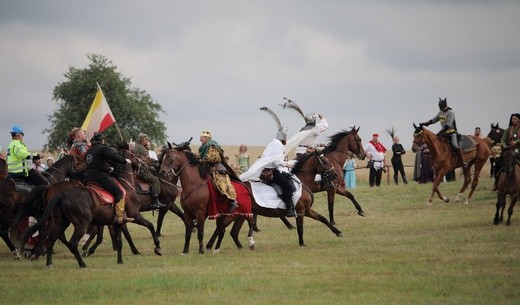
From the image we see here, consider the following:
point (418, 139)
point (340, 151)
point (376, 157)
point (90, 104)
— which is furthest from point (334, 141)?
point (90, 104)

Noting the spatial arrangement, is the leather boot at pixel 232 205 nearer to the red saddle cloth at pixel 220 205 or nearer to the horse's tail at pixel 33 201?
the red saddle cloth at pixel 220 205

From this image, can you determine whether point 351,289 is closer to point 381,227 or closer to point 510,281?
point 510,281

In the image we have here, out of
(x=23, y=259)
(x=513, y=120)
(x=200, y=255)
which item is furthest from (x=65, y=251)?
(x=513, y=120)

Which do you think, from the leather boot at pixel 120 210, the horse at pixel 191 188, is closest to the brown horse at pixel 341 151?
the horse at pixel 191 188

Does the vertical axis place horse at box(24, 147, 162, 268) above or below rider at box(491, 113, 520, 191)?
below

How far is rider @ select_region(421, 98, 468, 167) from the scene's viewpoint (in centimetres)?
3181

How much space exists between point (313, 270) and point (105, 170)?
4.75 metres

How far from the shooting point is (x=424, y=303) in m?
15.0

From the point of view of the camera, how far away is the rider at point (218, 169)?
73.3 ft

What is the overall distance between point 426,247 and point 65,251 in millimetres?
8581

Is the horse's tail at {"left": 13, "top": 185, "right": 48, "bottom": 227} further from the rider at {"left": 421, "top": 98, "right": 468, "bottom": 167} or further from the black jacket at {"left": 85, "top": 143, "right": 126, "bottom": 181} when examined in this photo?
the rider at {"left": 421, "top": 98, "right": 468, "bottom": 167}

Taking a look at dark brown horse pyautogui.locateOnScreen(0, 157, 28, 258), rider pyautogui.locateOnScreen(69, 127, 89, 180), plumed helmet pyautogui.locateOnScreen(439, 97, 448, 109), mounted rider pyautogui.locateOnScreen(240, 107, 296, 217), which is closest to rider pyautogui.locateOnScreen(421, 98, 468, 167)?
plumed helmet pyautogui.locateOnScreen(439, 97, 448, 109)

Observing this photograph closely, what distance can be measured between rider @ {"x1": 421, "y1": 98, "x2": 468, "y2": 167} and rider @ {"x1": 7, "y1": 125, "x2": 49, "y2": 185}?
41.6 ft

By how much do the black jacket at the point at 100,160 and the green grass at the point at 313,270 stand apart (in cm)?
179
